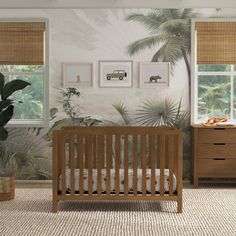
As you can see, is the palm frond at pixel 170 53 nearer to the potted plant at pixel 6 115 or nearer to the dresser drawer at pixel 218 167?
the dresser drawer at pixel 218 167

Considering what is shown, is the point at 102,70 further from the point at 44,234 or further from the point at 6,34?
the point at 44,234

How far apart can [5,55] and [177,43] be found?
6.92 ft

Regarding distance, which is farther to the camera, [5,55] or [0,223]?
[5,55]

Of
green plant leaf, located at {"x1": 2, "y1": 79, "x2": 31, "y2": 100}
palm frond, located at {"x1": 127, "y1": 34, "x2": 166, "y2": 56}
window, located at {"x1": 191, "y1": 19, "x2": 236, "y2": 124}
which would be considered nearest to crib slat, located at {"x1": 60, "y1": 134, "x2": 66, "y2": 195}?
green plant leaf, located at {"x1": 2, "y1": 79, "x2": 31, "y2": 100}

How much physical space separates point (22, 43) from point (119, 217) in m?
2.85

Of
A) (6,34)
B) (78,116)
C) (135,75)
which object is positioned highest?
(6,34)

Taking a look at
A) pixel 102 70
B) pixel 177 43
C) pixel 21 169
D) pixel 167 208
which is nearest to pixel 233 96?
pixel 177 43

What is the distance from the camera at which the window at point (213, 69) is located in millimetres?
6730

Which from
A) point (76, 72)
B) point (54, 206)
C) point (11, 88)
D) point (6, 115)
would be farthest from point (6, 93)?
point (54, 206)

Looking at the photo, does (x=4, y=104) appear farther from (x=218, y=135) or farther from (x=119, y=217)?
(x=218, y=135)

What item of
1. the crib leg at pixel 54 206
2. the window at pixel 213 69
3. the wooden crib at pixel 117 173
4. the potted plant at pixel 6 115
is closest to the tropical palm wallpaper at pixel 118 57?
the window at pixel 213 69

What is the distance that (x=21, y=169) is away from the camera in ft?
22.5

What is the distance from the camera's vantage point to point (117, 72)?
22.2 ft

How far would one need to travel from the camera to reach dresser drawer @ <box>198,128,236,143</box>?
21.2 feet
